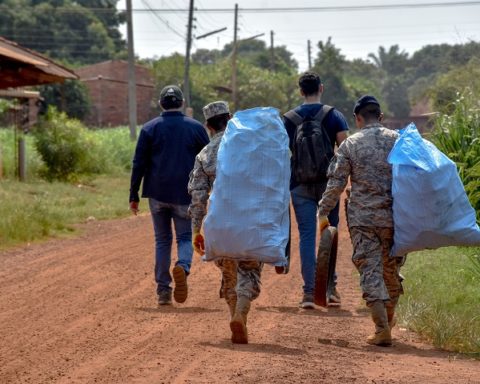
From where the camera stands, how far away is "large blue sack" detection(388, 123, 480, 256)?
316 inches

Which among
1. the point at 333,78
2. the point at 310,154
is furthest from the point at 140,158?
the point at 333,78

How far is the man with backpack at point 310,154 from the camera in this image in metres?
10.0

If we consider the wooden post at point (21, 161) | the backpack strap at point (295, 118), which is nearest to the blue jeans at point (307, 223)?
the backpack strap at point (295, 118)

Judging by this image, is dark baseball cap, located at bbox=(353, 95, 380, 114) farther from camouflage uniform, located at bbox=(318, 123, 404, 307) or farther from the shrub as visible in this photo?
the shrub

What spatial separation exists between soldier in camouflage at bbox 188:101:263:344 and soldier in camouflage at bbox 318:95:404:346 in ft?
2.55

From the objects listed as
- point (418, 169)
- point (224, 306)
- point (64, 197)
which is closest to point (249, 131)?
point (418, 169)

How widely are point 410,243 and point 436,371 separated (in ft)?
4.12

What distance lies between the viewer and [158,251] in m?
10.7

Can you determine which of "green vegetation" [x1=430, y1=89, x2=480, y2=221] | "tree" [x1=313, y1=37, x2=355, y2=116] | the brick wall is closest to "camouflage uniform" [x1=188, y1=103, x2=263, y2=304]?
"green vegetation" [x1=430, y1=89, x2=480, y2=221]

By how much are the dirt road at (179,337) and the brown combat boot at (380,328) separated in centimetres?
10

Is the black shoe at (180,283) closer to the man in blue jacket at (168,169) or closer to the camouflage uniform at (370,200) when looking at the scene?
the man in blue jacket at (168,169)

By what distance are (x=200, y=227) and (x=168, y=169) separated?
1598 millimetres

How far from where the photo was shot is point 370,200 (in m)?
8.47

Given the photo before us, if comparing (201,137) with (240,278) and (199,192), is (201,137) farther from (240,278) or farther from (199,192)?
(240,278)
